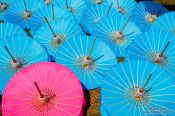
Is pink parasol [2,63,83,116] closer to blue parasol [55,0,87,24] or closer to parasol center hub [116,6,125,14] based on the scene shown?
blue parasol [55,0,87,24]

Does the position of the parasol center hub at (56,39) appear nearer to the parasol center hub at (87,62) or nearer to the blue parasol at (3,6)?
the parasol center hub at (87,62)

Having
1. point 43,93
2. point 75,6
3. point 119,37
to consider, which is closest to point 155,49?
point 119,37

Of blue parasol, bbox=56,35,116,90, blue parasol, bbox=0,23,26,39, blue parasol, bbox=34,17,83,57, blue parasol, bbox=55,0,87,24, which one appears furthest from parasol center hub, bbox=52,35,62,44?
blue parasol, bbox=55,0,87,24

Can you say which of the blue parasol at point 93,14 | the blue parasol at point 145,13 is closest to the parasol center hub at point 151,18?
the blue parasol at point 145,13

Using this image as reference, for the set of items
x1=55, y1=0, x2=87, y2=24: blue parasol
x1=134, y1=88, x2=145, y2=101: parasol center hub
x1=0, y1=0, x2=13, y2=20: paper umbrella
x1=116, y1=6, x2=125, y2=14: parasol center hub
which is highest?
x1=116, y1=6, x2=125, y2=14: parasol center hub

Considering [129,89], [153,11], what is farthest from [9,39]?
[153,11]

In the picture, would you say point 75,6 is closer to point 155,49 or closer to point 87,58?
point 87,58

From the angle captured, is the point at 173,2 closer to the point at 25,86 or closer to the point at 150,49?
the point at 150,49
